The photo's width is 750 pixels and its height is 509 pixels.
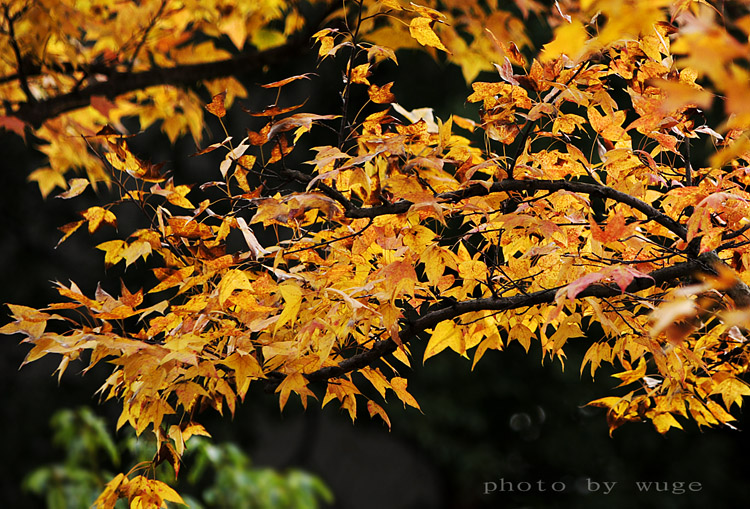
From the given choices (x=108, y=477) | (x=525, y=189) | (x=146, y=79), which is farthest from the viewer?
(x=108, y=477)

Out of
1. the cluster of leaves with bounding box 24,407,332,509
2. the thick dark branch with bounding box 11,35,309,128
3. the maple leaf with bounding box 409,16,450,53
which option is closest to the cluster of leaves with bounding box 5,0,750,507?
the maple leaf with bounding box 409,16,450,53

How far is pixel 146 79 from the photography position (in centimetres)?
A: 226

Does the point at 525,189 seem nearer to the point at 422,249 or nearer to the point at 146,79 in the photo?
the point at 422,249

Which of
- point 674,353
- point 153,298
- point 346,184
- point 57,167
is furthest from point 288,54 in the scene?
point 153,298

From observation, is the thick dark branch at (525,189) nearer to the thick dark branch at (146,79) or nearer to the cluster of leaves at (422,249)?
the cluster of leaves at (422,249)

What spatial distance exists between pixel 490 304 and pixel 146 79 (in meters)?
1.70

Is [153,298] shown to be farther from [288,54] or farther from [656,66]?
[656,66]

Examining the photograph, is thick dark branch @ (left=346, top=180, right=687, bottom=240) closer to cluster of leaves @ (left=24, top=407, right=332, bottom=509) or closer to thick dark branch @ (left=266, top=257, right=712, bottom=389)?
thick dark branch @ (left=266, top=257, right=712, bottom=389)

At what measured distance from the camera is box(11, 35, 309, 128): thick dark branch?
2.15 meters

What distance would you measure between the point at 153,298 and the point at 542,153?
373 centimetres

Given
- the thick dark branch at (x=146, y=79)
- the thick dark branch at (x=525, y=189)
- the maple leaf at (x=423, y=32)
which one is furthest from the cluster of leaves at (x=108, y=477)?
the maple leaf at (x=423, y=32)

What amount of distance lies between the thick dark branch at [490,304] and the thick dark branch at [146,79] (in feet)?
4.57

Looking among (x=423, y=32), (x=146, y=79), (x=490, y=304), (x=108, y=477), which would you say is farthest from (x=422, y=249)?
(x=108, y=477)

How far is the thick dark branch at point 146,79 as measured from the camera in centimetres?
215
